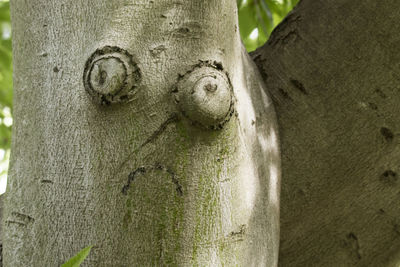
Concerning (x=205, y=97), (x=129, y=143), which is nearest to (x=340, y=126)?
(x=205, y=97)

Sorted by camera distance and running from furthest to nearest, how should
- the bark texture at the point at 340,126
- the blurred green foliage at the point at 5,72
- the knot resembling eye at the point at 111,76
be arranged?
the blurred green foliage at the point at 5,72
the bark texture at the point at 340,126
the knot resembling eye at the point at 111,76

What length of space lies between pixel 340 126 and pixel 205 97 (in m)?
0.54

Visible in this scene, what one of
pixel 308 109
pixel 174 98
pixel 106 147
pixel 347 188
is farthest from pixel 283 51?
pixel 106 147

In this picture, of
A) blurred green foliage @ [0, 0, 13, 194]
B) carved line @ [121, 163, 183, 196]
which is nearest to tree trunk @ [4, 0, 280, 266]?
carved line @ [121, 163, 183, 196]

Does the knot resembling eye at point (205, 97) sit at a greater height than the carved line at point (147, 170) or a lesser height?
greater

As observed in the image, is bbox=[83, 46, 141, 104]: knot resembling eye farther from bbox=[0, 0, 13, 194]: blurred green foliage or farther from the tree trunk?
bbox=[0, 0, 13, 194]: blurred green foliage

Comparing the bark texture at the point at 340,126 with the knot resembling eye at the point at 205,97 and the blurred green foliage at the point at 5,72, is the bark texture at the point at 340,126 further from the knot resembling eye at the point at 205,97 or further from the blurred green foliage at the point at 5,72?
the blurred green foliage at the point at 5,72

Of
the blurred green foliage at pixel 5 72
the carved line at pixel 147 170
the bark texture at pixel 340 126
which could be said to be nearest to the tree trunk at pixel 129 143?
the carved line at pixel 147 170

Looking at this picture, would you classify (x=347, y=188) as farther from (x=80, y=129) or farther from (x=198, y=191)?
(x=80, y=129)

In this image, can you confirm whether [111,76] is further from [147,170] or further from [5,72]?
[5,72]

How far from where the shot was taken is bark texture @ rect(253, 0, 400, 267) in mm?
1190

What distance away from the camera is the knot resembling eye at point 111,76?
82 centimetres

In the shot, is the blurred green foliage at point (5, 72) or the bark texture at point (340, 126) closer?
the bark texture at point (340, 126)

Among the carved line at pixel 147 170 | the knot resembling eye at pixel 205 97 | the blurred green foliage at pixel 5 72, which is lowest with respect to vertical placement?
the carved line at pixel 147 170
